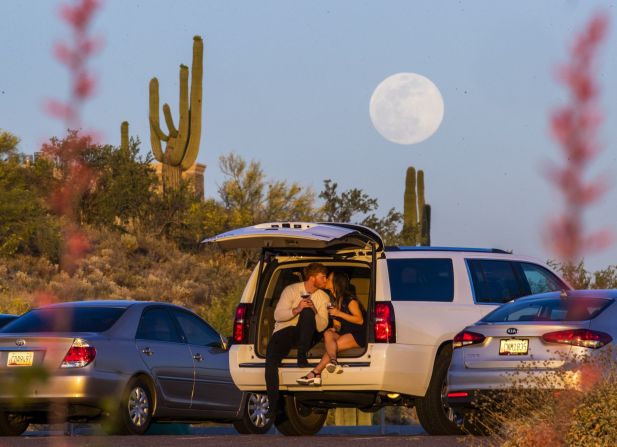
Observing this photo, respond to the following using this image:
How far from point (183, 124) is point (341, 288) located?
29070 millimetres

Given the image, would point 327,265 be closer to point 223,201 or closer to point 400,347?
point 400,347

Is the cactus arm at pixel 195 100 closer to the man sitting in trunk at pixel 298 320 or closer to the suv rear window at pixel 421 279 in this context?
the suv rear window at pixel 421 279

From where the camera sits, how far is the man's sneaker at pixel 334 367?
499 inches

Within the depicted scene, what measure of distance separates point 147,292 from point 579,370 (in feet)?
117

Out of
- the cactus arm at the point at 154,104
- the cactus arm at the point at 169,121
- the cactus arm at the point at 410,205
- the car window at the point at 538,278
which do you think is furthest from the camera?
the cactus arm at the point at 410,205

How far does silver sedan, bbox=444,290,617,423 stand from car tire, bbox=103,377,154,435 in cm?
342

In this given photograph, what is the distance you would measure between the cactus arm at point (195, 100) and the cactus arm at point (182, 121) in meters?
0.17

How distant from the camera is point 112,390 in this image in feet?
44.9

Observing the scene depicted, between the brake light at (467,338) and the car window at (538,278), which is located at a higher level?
the car window at (538,278)

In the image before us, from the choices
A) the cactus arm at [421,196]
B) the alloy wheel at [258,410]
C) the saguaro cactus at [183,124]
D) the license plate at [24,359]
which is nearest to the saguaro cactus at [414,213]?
the cactus arm at [421,196]

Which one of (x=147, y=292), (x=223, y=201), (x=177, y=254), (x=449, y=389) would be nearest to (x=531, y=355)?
(x=449, y=389)

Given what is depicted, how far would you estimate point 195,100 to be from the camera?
41094 mm

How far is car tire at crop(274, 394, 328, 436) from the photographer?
13719mm

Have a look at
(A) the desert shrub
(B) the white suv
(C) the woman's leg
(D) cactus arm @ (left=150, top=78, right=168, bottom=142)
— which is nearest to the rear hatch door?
(B) the white suv
